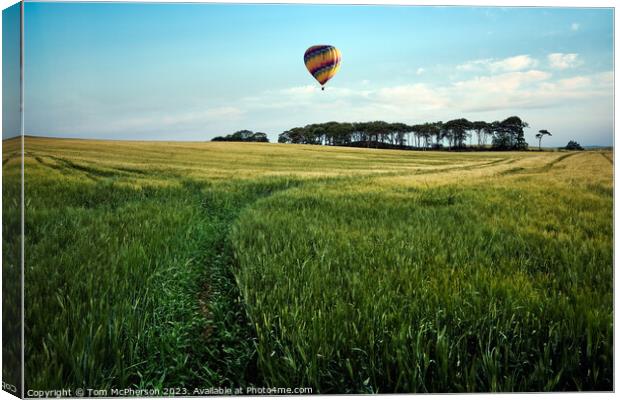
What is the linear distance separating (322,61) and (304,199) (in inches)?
42.6

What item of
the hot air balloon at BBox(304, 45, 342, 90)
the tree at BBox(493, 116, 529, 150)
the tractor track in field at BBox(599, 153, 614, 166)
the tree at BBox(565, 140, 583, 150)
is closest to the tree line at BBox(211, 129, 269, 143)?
the hot air balloon at BBox(304, 45, 342, 90)

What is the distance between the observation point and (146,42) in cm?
308

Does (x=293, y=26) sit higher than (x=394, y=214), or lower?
higher

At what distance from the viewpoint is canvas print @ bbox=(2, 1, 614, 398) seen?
260 centimetres

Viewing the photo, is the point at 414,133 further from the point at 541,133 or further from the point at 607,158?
the point at 607,158

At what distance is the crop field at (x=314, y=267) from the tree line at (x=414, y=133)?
0.11m

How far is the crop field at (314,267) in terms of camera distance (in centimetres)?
254

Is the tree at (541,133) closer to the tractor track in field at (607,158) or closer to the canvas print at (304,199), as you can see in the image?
the canvas print at (304,199)

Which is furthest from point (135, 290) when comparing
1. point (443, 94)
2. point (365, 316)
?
point (443, 94)

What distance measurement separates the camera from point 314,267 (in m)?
2.98

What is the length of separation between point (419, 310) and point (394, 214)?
2.91 feet

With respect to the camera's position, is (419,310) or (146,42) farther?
(146,42)

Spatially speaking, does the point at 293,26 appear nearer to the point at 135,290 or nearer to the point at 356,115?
the point at 356,115

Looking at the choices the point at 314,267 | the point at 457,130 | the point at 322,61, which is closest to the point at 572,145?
the point at 457,130
